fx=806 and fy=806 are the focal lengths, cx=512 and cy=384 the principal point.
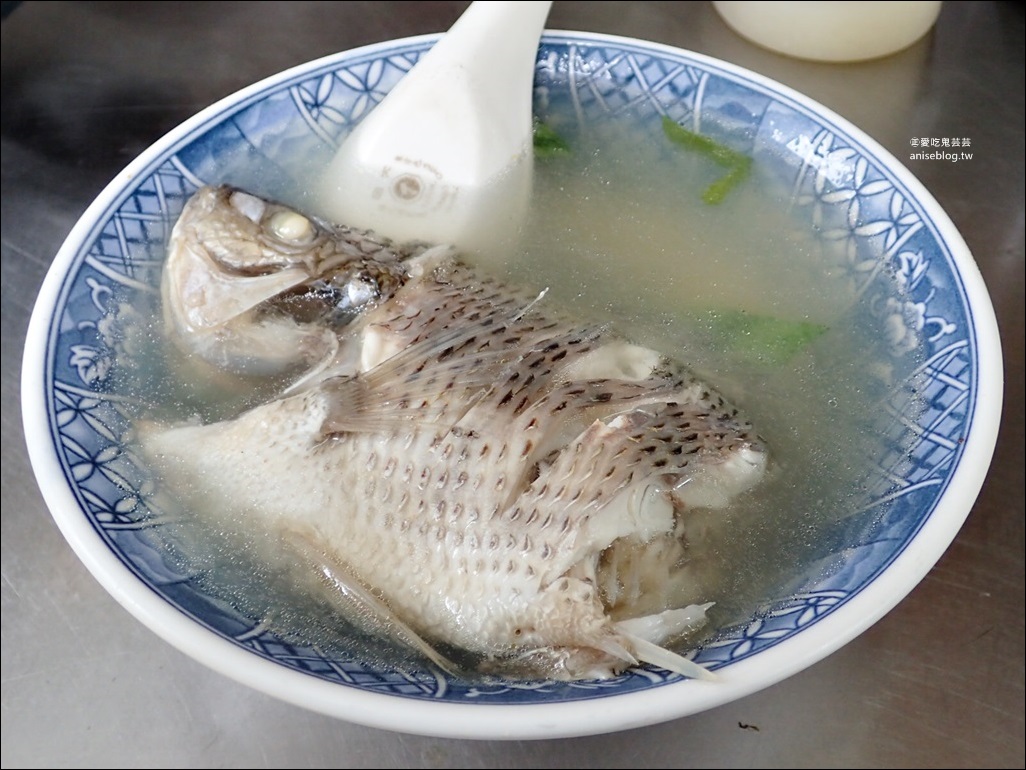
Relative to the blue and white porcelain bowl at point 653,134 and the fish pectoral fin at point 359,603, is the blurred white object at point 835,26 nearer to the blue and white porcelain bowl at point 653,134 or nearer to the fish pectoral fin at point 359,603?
the blue and white porcelain bowl at point 653,134

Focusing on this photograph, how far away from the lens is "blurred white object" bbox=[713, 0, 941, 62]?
151 cm

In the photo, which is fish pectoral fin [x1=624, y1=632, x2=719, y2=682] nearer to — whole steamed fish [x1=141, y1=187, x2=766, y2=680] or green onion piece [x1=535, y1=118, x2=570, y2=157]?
whole steamed fish [x1=141, y1=187, x2=766, y2=680]

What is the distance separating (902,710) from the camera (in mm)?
965

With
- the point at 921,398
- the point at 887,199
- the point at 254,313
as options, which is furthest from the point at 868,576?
the point at 254,313

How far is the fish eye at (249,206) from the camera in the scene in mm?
943

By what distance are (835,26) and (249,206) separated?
3.86 feet

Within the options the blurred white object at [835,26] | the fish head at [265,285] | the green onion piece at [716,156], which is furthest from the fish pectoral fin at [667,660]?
the blurred white object at [835,26]

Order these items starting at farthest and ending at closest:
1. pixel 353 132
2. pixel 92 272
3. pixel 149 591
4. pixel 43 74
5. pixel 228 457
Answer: pixel 43 74 → pixel 353 132 → pixel 92 272 → pixel 228 457 → pixel 149 591

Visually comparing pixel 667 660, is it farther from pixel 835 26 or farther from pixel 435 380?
pixel 835 26

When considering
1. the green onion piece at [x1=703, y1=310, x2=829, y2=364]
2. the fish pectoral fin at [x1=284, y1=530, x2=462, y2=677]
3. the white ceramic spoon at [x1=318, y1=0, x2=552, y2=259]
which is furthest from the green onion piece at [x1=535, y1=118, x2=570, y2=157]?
the fish pectoral fin at [x1=284, y1=530, x2=462, y2=677]

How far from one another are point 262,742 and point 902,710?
763 millimetres

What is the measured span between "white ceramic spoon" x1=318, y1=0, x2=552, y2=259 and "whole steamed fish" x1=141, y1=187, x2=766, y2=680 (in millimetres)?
204

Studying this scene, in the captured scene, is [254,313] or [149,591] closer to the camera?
[149,591]

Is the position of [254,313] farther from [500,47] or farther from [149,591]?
[500,47]
